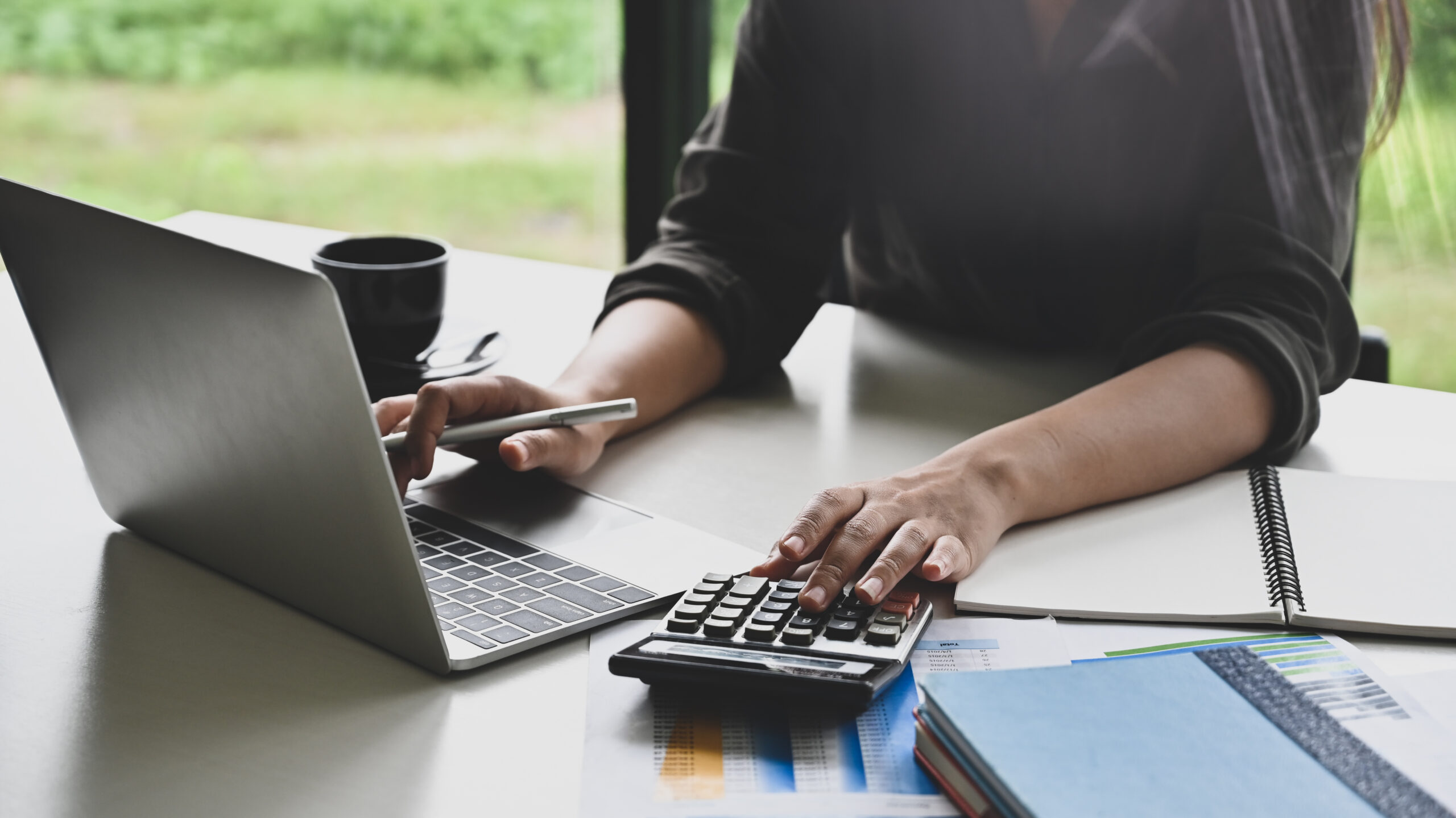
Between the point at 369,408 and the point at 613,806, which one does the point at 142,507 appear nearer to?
the point at 369,408

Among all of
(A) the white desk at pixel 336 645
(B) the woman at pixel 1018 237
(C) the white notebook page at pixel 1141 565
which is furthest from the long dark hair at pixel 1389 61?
(C) the white notebook page at pixel 1141 565

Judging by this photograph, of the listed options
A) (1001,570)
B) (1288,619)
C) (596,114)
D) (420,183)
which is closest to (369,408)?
(1001,570)

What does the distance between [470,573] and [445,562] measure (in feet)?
0.07

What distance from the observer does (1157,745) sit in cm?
48

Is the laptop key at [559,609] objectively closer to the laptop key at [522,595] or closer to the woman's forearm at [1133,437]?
the laptop key at [522,595]

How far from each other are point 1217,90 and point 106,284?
81 cm

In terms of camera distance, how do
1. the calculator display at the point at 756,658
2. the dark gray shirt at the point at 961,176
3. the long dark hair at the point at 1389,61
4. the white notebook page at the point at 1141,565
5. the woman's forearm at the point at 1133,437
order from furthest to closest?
the dark gray shirt at the point at 961,176
the long dark hair at the point at 1389,61
the woman's forearm at the point at 1133,437
the white notebook page at the point at 1141,565
the calculator display at the point at 756,658

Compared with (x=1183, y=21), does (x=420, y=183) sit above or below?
below

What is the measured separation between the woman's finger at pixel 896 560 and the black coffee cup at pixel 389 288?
49 cm

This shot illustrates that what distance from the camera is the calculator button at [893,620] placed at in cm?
59

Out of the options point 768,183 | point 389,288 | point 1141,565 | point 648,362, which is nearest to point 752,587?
Result: point 1141,565

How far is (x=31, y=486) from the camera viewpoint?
0.81 metres

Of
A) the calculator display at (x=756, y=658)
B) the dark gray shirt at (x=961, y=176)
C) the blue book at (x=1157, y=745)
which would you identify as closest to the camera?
the blue book at (x=1157, y=745)

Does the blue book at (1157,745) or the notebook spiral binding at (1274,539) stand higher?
the blue book at (1157,745)
